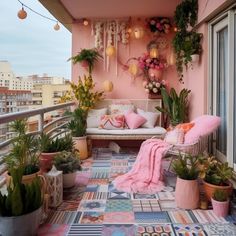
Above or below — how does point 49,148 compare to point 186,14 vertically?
below

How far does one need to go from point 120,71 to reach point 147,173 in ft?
8.91

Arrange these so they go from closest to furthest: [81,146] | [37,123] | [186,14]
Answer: [37,123]
[186,14]
[81,146]

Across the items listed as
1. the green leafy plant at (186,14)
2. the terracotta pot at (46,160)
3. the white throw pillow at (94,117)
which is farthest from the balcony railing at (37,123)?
the green leafy plant at (186,14)

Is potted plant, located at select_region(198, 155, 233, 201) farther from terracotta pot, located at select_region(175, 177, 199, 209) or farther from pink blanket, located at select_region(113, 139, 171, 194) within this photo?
pink blanket, located at select_region(113, 139, 171, 194)

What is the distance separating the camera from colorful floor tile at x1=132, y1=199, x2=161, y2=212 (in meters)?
2.42

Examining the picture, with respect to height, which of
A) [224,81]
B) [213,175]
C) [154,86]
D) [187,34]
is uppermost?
[187,34]

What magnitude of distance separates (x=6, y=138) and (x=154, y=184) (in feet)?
5.67

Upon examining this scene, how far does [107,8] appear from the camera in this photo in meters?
4.48

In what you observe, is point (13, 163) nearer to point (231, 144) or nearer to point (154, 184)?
point (154, 184)

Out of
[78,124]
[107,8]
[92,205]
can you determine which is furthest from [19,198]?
[107,8]

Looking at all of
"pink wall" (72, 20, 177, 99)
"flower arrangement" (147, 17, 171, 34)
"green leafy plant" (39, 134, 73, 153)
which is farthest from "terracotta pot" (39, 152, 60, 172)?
"flower arrangement" (147, 17, 171, 34)

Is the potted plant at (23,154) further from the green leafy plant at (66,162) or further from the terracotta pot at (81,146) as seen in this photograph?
the terracotta pot at (81,146)

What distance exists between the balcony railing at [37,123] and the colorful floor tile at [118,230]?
1083mm

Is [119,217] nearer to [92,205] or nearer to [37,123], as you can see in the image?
[92,205]
